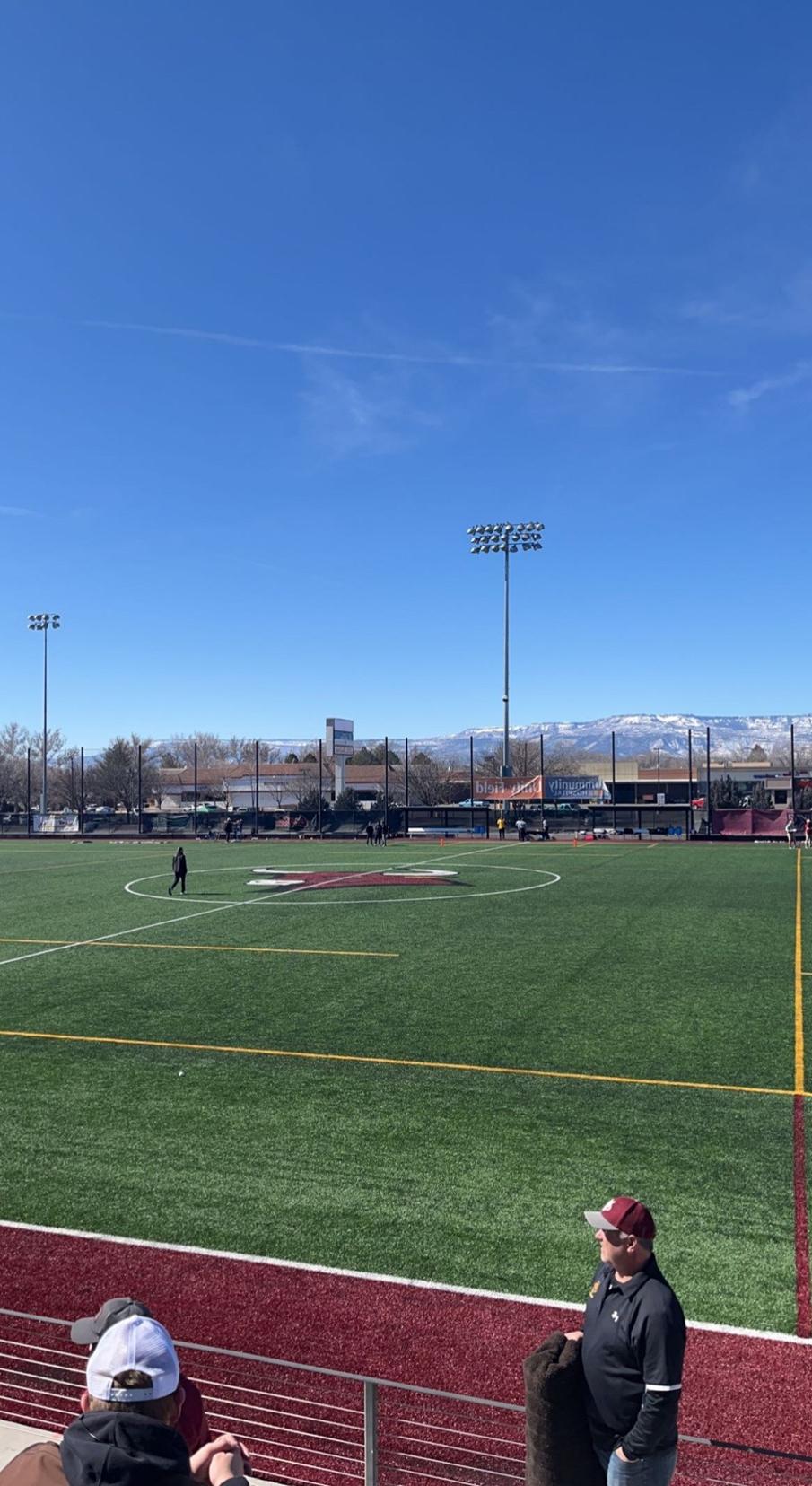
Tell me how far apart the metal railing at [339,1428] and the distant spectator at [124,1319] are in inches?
32.3

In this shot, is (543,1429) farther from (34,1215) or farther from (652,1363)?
(34,1215)

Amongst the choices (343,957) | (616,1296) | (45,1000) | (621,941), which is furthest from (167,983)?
(616,1296)

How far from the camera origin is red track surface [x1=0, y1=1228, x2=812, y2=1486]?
18.7 ft

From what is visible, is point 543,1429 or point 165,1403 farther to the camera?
point 543,1429

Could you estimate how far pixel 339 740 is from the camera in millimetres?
100500

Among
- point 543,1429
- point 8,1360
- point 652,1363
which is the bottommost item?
point 8,1360

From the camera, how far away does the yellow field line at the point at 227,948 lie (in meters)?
19.3

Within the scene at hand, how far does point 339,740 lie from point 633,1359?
96630mm

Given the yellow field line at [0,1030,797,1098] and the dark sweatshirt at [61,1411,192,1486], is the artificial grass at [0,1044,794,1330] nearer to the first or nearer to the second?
the yellow field line at [0,1030,797,1098]

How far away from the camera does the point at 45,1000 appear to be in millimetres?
15977

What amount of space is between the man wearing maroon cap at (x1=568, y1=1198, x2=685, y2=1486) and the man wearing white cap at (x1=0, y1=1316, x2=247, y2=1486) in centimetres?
160

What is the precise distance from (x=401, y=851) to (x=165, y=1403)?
146 ft

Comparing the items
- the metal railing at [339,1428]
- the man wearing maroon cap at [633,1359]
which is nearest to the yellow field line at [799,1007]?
the metal railing at [339,1428]

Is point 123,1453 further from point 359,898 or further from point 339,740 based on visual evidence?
point 339,740
